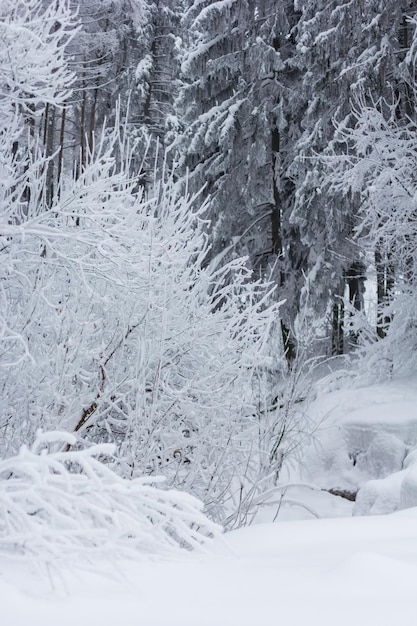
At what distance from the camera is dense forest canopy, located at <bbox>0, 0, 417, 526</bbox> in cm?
506

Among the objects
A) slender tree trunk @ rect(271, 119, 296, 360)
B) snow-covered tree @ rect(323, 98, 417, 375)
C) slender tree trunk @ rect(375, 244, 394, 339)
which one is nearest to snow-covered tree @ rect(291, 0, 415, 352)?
slender tree trunk @ rect(271, 119, 296, 360)

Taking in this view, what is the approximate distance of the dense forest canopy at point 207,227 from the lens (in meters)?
5.06

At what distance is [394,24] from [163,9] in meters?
9.90

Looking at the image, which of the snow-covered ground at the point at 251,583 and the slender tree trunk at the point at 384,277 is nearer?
the snow-covered ground at the point at 251,583

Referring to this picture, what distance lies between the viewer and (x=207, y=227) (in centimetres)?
895

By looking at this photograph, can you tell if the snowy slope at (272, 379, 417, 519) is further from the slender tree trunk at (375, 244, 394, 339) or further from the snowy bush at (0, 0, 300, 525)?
the snowy bush at (0, 0, 300, 525)

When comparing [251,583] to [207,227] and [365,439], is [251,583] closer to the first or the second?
[207,227]

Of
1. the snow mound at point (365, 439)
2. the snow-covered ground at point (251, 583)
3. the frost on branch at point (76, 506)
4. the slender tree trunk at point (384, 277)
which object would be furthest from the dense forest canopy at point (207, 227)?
the frost on branch at point (76, 506)

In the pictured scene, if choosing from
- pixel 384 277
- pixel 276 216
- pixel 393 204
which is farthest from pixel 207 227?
pixel 276 216

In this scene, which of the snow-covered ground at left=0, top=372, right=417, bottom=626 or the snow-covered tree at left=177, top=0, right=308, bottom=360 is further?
the snow-covered tree at left=177, top=0, right=308, bottom=360

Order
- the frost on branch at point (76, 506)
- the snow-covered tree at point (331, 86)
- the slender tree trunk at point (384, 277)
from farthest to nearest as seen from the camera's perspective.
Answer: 1. the snow-covered tree at point (331, 86)
2. the slender tree trunk at point (384, 277)
3. the frost on branch at point (76, 506)

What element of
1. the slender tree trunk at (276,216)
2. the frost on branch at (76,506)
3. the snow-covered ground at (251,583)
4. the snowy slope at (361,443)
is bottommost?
the snowy slope at (361,443)

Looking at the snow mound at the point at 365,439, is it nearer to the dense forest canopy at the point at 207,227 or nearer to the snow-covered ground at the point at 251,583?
the dense forest canopy at the point at 207,227

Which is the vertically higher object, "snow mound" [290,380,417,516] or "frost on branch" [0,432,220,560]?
"frost on branch" [0,432,220,560]
